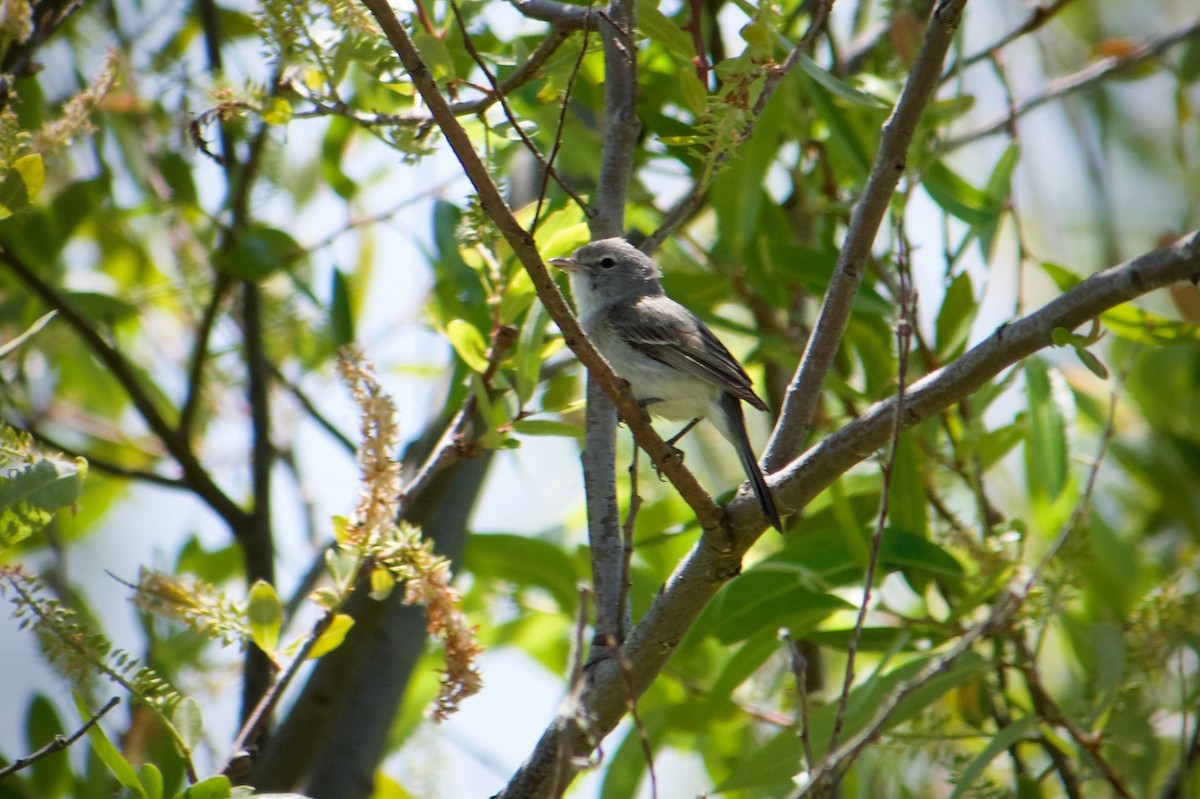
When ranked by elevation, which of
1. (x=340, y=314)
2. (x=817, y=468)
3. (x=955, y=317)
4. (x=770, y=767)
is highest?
(x=955, y=317)

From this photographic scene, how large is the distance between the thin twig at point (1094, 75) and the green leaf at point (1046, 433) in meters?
1.13

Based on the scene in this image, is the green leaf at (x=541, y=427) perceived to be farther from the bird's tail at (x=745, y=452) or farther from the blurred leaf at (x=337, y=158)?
the blurred leaf at (x=337, y=158)

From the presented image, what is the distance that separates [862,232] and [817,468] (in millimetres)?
446

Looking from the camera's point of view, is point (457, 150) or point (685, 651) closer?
point (457, 150)

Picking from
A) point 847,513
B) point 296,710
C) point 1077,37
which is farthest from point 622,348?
point 1077,37

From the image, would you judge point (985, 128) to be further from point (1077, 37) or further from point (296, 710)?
point (296, 710)

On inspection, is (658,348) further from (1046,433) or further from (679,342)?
(1046,433)

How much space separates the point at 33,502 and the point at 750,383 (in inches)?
81.7

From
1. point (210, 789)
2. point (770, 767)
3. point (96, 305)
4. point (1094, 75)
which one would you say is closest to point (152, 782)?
point (210, 789)

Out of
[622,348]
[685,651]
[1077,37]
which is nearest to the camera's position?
[685,651]

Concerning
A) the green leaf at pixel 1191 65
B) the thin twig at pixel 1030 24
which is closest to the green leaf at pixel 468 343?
the thin twig at pixel 1030 24

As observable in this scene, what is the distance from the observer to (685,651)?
3145mm

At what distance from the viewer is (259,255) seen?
3.48 metres

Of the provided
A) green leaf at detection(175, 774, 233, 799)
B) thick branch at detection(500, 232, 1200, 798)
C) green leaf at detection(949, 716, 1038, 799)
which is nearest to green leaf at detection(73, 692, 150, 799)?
green leaf at detection(175, 774, 233, 799)
